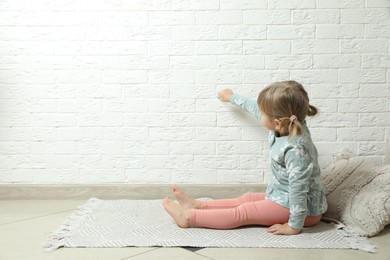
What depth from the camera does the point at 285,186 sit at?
1665mm

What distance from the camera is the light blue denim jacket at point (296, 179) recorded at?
5.11 ft

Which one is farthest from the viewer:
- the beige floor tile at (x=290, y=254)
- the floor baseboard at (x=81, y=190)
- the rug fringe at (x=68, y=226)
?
the floor baseboard at (x=81, y=190)

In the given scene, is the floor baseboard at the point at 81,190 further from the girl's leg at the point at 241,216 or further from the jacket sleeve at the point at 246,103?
the girl's leg at the point at 241,216

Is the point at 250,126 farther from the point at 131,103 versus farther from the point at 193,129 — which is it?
the point at 131,103

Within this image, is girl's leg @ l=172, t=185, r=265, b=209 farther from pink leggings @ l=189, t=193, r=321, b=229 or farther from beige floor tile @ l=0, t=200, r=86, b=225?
beige floor tile @ l=0, t=200, r=86, b=225

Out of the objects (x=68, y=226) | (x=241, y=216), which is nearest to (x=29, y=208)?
(x=68, y=226)

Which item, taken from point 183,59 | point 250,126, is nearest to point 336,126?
point 250,126

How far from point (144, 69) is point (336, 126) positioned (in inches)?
40.0

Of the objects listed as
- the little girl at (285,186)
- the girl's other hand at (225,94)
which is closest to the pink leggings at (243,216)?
the little girl at (285,186)

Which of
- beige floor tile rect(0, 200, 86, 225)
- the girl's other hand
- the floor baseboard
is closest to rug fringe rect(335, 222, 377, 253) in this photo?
the floor baseboard

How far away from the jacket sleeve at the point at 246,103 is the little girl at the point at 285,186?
0.32m

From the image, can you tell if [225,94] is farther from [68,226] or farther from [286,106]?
[68,226]

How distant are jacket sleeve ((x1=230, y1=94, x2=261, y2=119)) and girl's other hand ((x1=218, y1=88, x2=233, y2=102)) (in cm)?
2

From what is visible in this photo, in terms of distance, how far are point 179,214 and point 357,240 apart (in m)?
0.66
